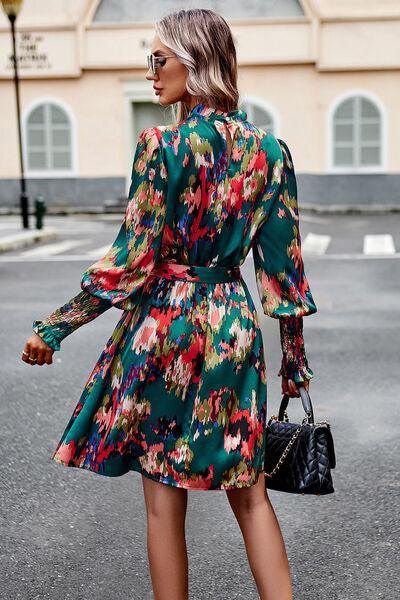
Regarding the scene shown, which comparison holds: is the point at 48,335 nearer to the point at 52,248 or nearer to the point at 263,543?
the point at 263,543

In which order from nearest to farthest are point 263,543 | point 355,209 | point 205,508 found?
point 263,543 < point 205,508 < point 355,209

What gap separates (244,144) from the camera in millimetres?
2562

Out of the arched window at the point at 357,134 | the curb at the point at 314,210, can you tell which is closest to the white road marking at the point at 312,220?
the curb at the point at 314,210

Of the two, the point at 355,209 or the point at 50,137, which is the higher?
the point at 50,137

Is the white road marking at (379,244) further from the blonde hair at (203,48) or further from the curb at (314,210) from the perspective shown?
the blonde hair at (203,48)

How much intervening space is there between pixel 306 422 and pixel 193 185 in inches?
28.7

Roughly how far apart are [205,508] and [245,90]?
70.7ft

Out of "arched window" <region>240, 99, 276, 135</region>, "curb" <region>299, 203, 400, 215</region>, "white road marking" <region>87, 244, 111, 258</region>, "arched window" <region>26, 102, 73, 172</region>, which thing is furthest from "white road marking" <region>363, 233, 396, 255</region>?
"arched window" <region>26, 102, 73, 172</region>

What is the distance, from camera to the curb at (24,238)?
16.4 m

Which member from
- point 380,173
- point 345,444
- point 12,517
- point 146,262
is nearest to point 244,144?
point 146,262

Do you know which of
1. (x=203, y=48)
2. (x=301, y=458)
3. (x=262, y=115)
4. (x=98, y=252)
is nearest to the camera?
(x=203, y=48)

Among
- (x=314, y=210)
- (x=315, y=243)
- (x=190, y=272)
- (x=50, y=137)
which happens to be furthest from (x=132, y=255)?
(x=50, y=137)

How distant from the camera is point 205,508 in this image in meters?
4.09

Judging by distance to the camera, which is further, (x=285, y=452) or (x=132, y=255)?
(x=285, y=452)
